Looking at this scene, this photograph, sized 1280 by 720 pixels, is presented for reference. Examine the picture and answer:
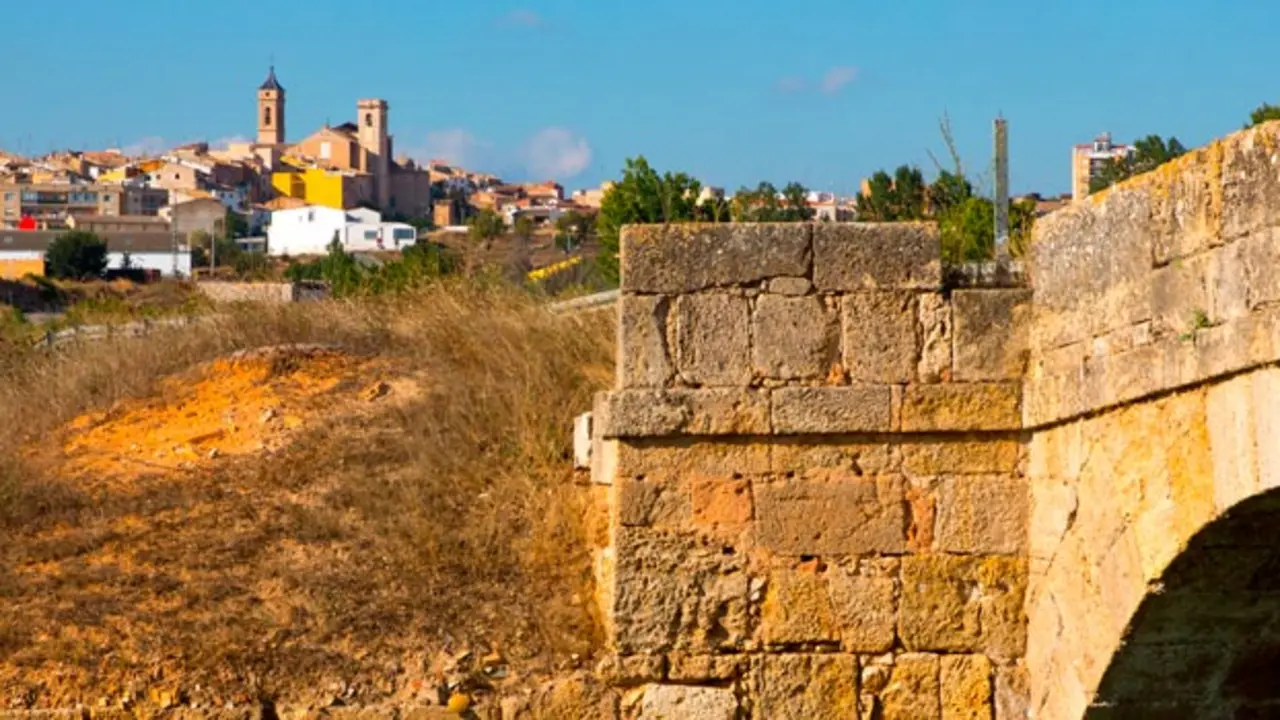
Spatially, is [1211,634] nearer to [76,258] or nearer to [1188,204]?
[1188,204]

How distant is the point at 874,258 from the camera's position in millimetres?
8648

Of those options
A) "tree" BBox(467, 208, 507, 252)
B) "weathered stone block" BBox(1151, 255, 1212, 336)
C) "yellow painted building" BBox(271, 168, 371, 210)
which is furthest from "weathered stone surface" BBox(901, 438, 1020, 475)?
"yellow painted building" BBox(271, 168, 371, 210)

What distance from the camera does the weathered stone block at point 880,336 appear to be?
8.62 m

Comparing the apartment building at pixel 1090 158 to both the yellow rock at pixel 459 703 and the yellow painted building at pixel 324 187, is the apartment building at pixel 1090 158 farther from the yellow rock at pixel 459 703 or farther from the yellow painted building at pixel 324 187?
the yellow painted building at pixel 324 187

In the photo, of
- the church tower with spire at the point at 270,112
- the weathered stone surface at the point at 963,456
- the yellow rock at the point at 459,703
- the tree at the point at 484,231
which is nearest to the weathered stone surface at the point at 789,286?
the weathered stone surface at the point at 963,456

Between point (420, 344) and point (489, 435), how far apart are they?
5.08 feet

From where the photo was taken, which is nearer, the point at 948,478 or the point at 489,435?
the point at 948,478

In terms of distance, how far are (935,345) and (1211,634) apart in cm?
169

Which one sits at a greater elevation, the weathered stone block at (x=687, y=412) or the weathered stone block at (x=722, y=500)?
the weathered stone block at (x=687, y=412)

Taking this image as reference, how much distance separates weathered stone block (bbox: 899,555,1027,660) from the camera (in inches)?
340

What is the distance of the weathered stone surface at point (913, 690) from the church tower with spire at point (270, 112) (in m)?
166

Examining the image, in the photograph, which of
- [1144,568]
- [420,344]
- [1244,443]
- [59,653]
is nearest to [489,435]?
[420,344]

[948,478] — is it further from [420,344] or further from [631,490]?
[420,344]

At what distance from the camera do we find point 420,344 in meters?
12.2
